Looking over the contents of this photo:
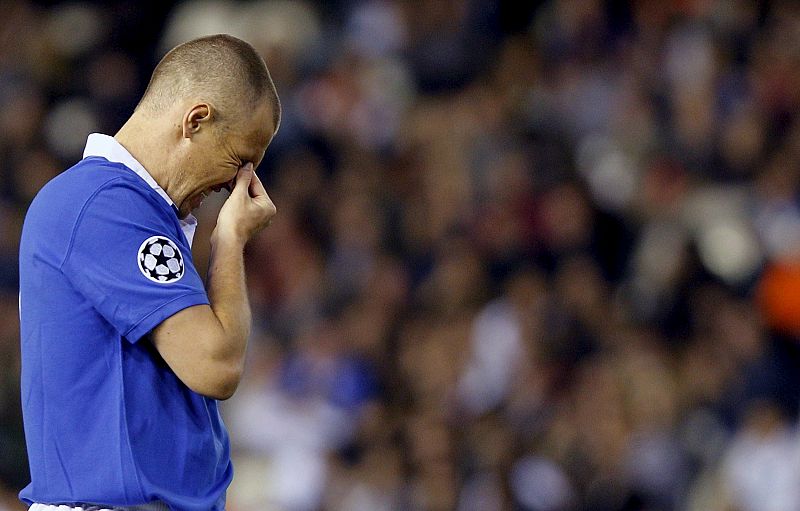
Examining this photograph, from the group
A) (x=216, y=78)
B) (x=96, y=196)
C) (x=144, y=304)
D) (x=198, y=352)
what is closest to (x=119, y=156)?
(x=96, y=196)

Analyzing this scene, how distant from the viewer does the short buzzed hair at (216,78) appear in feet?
9.63

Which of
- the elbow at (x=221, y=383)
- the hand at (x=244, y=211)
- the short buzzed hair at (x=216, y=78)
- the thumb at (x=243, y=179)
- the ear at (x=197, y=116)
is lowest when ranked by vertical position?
the elbow at (x=221, y=383)

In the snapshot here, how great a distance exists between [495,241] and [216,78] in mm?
6404

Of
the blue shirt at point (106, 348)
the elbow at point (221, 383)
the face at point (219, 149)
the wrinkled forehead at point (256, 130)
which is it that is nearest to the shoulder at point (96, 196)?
the blue shirt at point (106, 348)

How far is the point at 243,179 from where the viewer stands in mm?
3029

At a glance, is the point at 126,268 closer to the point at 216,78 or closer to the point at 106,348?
the point at 106,348

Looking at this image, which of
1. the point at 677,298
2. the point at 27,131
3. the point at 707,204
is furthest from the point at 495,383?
the point at 27,131

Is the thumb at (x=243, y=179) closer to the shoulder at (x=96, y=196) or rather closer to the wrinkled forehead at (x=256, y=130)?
the wrinkled forehead at (x=256, y=130)

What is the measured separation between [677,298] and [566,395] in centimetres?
104

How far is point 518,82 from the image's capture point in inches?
420

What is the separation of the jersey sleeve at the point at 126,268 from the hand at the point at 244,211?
0.59 ft

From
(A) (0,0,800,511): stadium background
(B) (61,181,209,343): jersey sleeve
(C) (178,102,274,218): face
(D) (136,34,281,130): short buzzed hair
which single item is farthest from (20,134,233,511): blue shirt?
(A) (0,0,800,511): stadium background

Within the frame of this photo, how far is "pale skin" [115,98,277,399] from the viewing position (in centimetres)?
286

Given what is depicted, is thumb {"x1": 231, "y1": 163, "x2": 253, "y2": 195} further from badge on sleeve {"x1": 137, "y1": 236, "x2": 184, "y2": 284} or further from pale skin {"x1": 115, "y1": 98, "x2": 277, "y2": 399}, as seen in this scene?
badge on sleeve {"x1": 137, "y1": 236, "x2": 184, "y2": 284}
